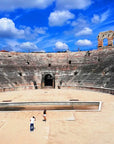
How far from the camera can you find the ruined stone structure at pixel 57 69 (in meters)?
32.9

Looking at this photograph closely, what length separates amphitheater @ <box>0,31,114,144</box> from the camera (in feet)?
34.5

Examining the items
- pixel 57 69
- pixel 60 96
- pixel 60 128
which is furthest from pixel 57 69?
pixel 60 128

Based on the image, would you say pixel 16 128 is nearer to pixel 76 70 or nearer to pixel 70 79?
pixel 70 79

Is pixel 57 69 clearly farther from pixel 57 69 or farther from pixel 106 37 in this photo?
pixel 106 37

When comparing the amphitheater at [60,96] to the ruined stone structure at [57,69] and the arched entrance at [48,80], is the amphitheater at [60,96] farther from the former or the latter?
the arched entrance at [48,80]

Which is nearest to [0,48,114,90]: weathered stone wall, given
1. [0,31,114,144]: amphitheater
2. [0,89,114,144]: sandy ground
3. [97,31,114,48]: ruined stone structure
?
[0,31,114,144]: amphitheater

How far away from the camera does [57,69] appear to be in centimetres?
3956

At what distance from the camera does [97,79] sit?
32.1 metres

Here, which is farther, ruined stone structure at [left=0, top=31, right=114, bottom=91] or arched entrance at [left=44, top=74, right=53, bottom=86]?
arched entrance at [left=44, top=74, right=53, bottom=86]

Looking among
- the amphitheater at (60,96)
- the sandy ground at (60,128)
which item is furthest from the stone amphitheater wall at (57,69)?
the sandy ground at (60,128)

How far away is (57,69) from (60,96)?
15228 millimetres

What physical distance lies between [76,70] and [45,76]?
9.37 meters

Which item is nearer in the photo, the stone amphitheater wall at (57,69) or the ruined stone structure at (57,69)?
the stone amphitheater wall at (57,69)

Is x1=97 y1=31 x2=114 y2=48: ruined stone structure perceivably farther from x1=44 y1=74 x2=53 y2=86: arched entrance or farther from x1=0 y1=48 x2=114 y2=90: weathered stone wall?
x1=44 y1=74 x2=53 y2=86: arched entrance
